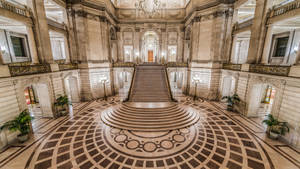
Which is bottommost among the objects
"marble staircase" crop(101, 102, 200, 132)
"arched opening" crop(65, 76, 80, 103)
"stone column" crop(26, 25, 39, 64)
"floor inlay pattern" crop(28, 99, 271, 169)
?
"floor inlay pattern" crop(28, 99, 271, 169)

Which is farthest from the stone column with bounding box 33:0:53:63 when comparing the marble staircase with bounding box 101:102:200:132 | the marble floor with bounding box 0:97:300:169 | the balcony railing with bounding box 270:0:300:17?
the balcony railing with bounding box 270:0:300:17

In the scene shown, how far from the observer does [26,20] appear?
28.5 feet

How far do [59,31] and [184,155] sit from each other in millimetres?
15543

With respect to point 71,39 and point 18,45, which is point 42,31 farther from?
point 18,45

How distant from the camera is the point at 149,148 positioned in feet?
21.6

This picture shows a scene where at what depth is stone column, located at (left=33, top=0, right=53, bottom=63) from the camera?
9.27 metres

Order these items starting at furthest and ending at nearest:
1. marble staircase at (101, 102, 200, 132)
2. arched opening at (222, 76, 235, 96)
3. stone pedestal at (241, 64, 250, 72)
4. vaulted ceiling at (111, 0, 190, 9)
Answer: vaulted ceiling at (111, 0, 190, 9) < arched opening at (222, 76, 235, 96) < stone pedestal at (241, 64, 250, 72) < marble staircase at (101, 102, 200, 132)

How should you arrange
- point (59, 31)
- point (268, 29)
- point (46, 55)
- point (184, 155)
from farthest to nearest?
point (59, 31)
point (46, 55)
point (268, 29)
point (184, 155)

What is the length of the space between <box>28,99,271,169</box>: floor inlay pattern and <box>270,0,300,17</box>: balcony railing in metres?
8.67

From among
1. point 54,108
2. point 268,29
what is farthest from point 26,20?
point 268,29

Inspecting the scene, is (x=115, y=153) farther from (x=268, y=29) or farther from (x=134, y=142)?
(x=268, y=29)

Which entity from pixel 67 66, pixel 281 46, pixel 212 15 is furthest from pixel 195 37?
pixel 67 66

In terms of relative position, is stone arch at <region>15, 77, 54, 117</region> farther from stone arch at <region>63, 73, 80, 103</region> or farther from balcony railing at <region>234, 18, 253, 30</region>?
balcony railing at <region>234, 18, 253, 30</region>

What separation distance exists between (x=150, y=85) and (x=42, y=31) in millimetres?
10973
